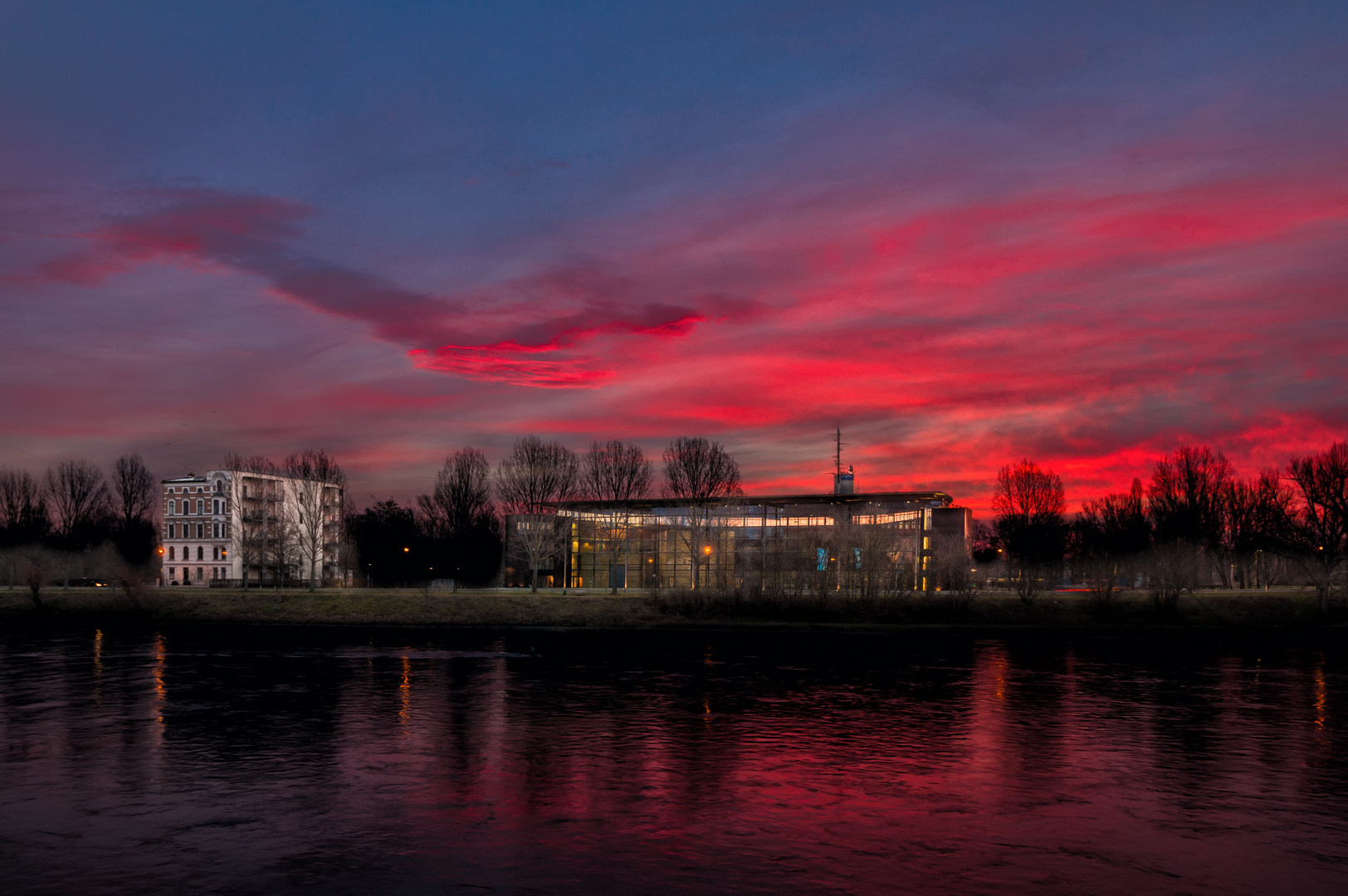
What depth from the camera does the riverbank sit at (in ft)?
248

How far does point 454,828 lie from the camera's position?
710 inches

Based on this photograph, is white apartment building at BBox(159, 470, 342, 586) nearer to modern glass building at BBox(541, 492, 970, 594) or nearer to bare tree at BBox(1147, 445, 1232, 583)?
modern glass building at BBox(541, 492, 970, 594)

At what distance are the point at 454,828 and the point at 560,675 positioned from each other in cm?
2469

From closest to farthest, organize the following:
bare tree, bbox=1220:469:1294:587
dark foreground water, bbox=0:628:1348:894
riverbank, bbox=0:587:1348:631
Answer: dark foreground water, bbox=0:628:1348:894 < riverbank, bbox=0:587:1348:631 < bare tree, bbox=1220:469:1294:587

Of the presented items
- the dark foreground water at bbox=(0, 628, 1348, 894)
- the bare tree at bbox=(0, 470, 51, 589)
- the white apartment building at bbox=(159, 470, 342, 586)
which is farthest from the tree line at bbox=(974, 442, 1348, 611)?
the bare tree at bbox=(0, 470, 51, 589)

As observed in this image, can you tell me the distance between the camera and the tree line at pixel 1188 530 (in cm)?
8700

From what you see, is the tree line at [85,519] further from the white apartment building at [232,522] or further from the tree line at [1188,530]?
the tree line at [1188,530]

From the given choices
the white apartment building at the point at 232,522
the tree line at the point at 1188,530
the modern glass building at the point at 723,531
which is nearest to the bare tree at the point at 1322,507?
the tree line at the point at 1188,530

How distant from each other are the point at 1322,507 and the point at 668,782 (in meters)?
110

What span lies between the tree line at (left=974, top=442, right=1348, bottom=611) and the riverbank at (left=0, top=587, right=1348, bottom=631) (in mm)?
2457

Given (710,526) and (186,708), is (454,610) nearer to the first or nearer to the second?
(710,526)

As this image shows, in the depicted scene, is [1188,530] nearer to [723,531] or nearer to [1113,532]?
[1113,532]

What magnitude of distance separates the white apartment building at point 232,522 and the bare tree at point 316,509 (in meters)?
0.27

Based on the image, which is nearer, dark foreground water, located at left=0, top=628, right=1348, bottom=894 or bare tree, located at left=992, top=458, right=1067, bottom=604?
dark foreground water, located at left=0, top=628, right=1348, bottom=894
